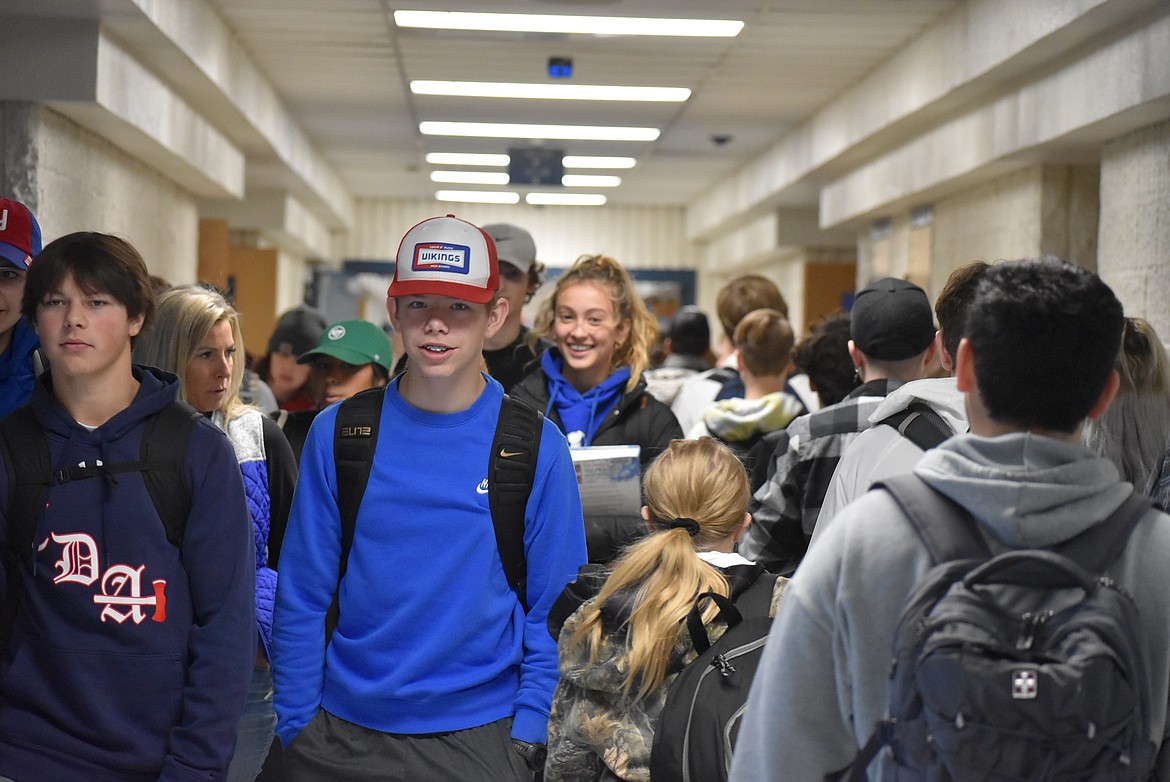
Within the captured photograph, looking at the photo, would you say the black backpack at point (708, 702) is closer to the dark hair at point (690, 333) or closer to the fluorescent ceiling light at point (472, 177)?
the dark hair at point (690, 333)

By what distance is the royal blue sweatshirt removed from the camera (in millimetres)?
2148

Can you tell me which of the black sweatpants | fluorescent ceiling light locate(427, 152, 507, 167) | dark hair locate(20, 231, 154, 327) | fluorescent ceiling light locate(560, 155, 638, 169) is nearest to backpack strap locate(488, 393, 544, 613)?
the black sweatpants

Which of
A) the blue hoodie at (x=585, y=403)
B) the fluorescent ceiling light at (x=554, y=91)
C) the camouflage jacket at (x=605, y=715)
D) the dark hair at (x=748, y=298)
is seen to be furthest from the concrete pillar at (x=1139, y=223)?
the camouflage jacket at (x=605, y=715)

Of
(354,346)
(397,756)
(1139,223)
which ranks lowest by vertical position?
(397,756)

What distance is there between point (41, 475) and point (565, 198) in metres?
15.3

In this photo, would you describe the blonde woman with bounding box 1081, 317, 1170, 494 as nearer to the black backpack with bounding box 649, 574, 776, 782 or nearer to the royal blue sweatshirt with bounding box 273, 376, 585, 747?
the black backpack with bounding box 649, 574, 776, 782

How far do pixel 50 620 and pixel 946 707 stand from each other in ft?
4.67

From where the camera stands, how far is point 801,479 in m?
3.11

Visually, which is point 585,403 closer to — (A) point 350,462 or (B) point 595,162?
(A) point 350,462

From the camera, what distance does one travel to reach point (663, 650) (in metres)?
2.21

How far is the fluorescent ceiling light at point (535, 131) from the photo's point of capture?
11.4m

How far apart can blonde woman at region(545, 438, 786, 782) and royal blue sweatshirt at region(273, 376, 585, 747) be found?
8cm

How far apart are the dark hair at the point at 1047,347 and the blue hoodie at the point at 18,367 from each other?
1984mm

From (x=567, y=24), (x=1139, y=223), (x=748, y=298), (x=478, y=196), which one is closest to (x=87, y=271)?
(x=748, y=298)
